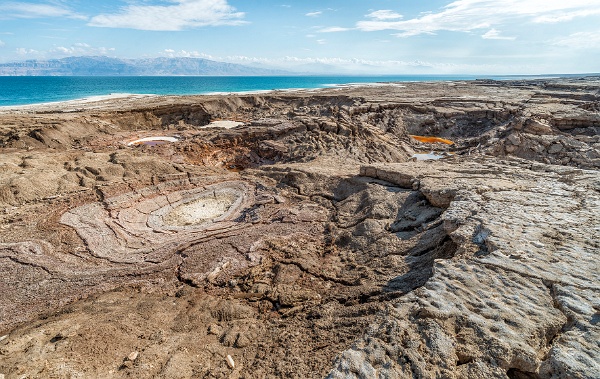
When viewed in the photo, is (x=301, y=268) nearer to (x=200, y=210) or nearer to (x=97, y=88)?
(x=200, y=210)

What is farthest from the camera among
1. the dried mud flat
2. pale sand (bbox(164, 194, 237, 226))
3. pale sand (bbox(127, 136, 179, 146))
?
pale sand (bbox(127, 136, 179, 146))

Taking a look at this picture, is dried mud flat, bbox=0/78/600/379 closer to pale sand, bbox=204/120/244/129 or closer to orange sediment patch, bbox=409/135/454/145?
orange sediment patch, bbox=409/135/454/145

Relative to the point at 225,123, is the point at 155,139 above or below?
below

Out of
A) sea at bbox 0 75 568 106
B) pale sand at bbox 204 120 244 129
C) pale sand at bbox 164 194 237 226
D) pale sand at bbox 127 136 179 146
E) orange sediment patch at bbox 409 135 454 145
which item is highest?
sea at bbox 0 75 568 106

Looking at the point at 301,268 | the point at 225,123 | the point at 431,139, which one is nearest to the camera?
the point at 301,268

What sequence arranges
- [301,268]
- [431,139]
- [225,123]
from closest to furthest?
[301,268] < [431,139] < [225,123]

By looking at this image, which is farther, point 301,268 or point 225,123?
point 225,123

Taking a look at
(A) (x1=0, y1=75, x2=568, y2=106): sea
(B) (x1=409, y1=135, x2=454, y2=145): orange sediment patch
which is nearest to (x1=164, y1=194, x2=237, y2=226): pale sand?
(B) (x1=409, y1=135, x2=454, y2=145): orange sediment patch

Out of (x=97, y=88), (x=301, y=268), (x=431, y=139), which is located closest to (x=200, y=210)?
(x=301, y=268)

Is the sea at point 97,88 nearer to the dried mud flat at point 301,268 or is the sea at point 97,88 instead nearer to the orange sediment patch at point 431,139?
the dried mud flat at point 301,268
